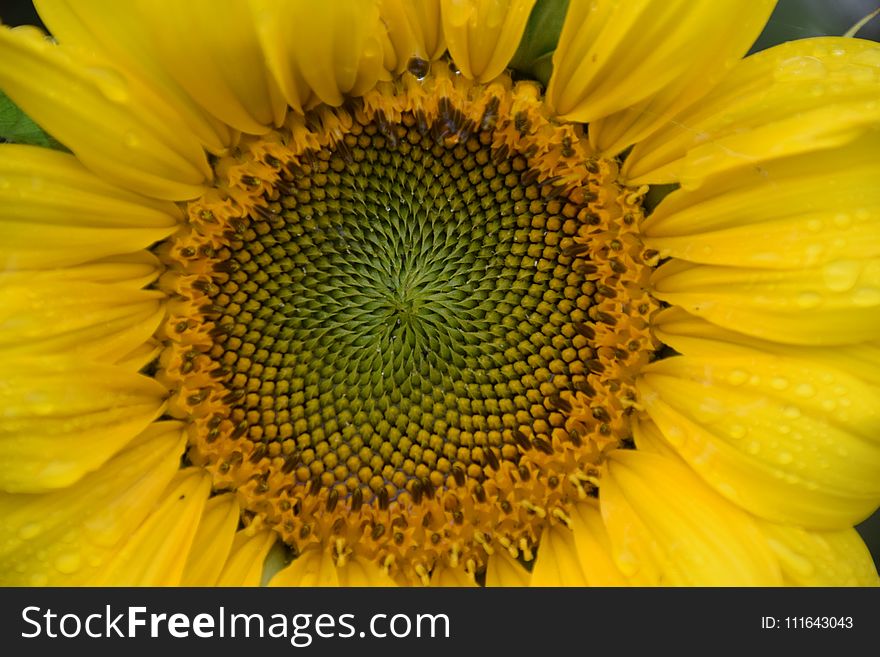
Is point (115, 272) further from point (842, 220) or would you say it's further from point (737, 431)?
point (842, 220)

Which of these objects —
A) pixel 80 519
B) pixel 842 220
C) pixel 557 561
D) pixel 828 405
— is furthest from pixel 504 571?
pixel 842 220

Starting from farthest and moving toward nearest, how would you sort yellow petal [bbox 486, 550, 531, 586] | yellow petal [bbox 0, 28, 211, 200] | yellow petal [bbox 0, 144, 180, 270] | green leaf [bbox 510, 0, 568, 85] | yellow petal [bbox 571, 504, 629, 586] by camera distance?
yellow petal [bbox 486, 550, 531, 586], yellow petal [bbox 571, 504, 629, 586], green leaf [bbox 510, 0, 568, 85], yellow petal [bbox 0, 144, 180, 270], yellow petal [bbox 0, 28, 211, 200]

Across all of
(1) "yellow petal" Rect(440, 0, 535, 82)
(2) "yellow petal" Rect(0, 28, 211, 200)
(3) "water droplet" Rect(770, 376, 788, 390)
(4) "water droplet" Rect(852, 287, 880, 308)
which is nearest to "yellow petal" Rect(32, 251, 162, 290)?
(2) "yellow petal" Rect(0, 28, 211, 200)

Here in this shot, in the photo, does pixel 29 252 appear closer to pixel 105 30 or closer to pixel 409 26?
pixel 105 30

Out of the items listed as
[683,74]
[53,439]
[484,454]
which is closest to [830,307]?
[683,74]

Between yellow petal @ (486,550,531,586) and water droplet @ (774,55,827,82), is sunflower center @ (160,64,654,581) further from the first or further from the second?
water droplet @ (774,55,827,82)

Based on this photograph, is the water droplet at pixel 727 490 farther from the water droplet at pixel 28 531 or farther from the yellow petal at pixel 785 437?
the water droplet at pixel 28 531
